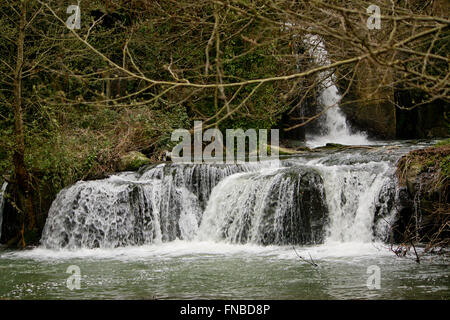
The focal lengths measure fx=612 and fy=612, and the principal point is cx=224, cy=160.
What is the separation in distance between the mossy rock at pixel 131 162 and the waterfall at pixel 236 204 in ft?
1.95

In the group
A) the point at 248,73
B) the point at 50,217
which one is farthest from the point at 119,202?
the point at 248,73

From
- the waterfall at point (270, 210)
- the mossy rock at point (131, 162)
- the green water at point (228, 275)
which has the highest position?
the mossy rock at point (131, 162)

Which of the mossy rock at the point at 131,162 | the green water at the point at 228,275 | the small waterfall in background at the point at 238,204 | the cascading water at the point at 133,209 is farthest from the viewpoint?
the mossy rock at the point at 131,162

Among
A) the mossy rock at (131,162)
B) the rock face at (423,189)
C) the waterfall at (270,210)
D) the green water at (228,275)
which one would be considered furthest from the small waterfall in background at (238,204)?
the green water at (228,275)

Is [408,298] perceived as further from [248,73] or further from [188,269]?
[248,73]

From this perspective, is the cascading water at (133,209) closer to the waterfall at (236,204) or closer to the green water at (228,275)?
the waterfall at (236,204)

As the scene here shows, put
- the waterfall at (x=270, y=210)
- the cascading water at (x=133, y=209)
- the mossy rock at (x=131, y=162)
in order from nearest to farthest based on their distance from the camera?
the waterfall at (x=270, y=210) → the cascading water at (x=133, y=209) → the mossy rock at (x=131, y=162)

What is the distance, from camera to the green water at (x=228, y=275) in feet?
23.6

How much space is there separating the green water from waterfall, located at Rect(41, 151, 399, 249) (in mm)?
693

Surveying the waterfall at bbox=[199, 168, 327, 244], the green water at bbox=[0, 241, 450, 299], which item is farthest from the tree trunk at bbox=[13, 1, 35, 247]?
the waterfall at bbox=[199, 168, 327, 244]

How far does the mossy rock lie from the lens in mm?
14258

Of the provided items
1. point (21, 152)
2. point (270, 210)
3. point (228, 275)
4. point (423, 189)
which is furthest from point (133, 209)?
point (423, 189)

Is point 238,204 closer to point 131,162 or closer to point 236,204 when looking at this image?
point 236,204
